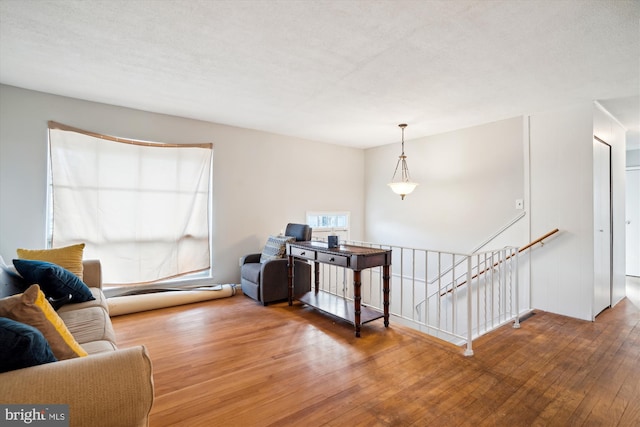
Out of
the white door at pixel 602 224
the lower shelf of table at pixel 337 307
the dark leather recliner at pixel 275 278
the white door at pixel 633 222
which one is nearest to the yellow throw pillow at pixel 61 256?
the dark leather recliner at pixel 275 278

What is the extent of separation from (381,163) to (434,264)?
2072 mm

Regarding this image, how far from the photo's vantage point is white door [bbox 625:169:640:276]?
5.46 m

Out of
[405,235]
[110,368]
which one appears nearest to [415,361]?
[110,368]

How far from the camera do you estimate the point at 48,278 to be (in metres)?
2.20

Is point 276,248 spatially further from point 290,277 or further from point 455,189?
point 455,189

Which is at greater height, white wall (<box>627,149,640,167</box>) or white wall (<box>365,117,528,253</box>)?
white wall (<box>627,149,640,167</box>)

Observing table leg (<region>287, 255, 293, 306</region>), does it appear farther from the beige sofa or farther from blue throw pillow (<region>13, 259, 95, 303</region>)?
the beige sofa

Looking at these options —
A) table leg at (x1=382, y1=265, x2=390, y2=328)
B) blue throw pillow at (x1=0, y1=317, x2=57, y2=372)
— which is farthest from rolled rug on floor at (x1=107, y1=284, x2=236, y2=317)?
blue throw pillow at (x1=0, y1=317, x2=57, y2=372)

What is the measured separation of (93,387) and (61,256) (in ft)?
7.28

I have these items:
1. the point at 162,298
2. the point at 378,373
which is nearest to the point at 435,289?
the point at 378,373

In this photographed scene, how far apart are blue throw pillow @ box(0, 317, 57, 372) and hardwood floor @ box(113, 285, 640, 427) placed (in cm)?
92

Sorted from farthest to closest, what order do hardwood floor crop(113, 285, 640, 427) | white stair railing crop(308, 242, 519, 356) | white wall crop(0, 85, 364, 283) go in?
1. white stair railing crop(308, 242, 519, 356)
2. white wall crop(0, 85, 364, 283)
3. hardwood floor crop(113, 285, 640, 427)

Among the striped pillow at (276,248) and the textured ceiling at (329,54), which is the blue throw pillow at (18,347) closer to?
the textured ceiling at (329,54)

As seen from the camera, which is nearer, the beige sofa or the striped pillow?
the beige sofa
